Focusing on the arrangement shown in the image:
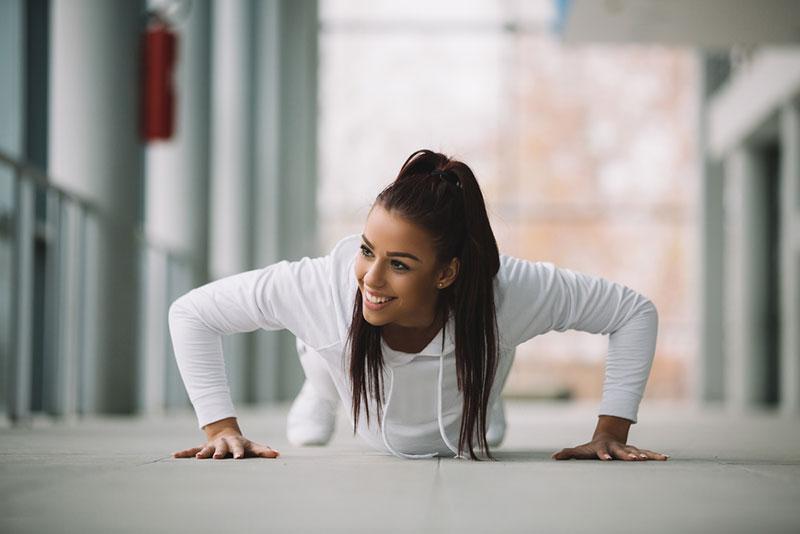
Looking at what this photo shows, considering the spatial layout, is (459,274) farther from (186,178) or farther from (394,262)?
(186,178)

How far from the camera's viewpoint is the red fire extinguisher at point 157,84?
314 inches

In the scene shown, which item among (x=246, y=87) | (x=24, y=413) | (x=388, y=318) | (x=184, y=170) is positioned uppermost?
(x=246, y=87)

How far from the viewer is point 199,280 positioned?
10.9m

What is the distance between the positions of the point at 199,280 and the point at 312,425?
20.8 ft

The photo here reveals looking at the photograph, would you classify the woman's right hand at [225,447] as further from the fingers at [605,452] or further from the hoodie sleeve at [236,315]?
the fingers at [605,452]

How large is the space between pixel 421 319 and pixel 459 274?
196mm

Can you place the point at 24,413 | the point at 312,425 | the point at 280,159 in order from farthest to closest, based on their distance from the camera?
the point at 280,159 < the point at 24,413 < the point at 312,425

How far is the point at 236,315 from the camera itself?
3.70 meters

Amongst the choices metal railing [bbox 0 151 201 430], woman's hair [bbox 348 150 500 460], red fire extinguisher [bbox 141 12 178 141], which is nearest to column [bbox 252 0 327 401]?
metal railing [bbox 0 151 201 430]

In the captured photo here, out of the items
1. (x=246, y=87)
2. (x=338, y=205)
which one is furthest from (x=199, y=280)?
(x=338, y=205)

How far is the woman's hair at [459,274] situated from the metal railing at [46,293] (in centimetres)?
315

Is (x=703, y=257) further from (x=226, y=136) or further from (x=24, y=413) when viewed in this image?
(x=24, y=413)

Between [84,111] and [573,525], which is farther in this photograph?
[84,111]

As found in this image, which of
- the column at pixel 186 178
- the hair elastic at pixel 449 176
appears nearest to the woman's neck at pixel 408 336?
the hair elastic at pixel 449 176
